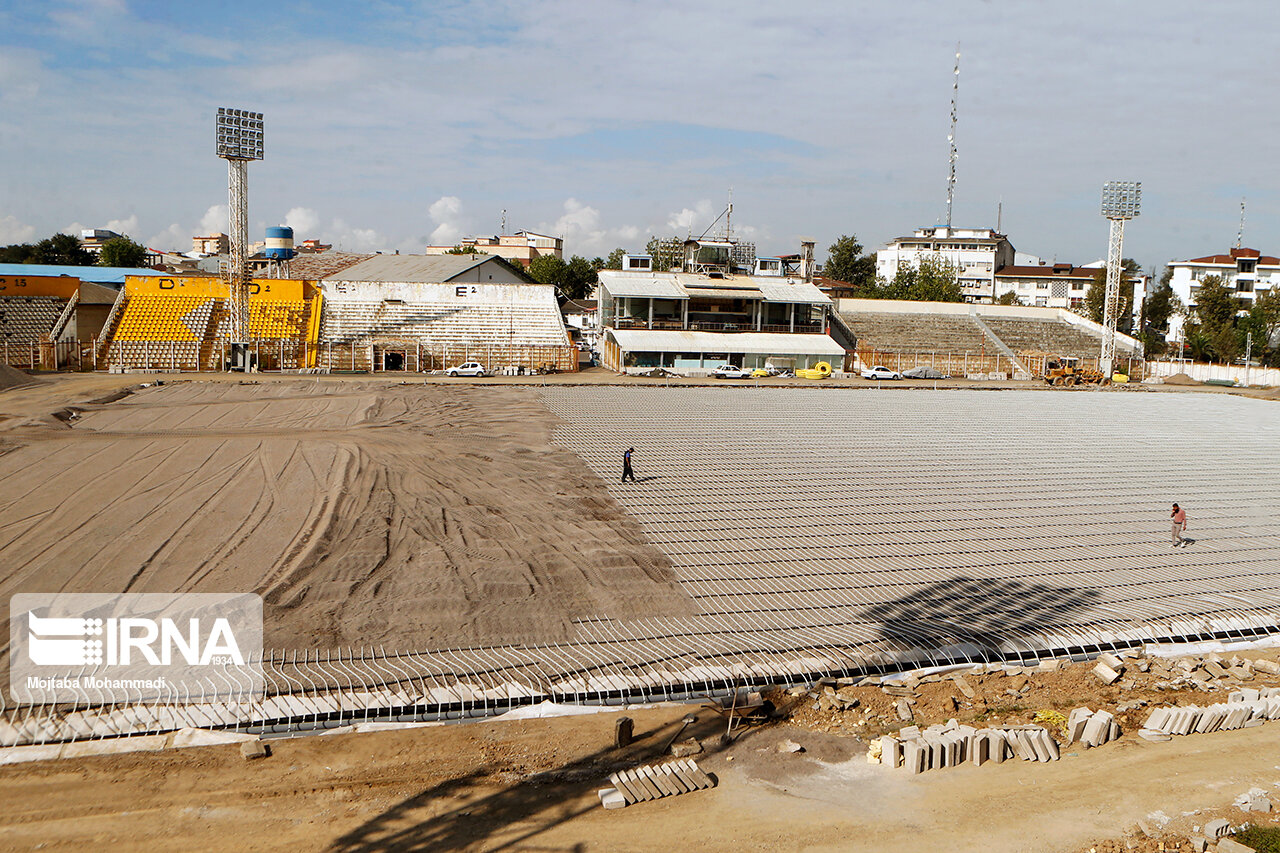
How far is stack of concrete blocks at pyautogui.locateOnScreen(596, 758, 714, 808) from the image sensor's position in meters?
8.46

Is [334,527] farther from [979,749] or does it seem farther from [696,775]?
[979,749]

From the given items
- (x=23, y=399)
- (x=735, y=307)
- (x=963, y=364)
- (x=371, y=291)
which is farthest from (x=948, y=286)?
(x=23, y=399)

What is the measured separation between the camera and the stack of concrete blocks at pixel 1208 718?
10102 mm

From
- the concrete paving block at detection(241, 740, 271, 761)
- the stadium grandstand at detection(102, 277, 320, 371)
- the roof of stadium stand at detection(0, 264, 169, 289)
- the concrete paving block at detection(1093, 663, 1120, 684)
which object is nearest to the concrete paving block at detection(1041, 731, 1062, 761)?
the concrete paving block at detection(1093, 663, 1120, 684)

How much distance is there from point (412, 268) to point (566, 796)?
66176 millimetres

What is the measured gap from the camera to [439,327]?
5266cm

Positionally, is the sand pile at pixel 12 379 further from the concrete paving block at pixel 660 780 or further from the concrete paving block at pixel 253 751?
the concrete paving block at pixel 660 780

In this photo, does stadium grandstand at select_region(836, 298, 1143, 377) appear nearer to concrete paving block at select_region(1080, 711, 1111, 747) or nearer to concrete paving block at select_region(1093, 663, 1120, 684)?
concrete paving block at select_region(1093, 663, 1120, 684)

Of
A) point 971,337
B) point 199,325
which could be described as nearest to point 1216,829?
point 199,325

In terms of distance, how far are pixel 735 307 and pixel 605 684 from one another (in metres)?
52.0

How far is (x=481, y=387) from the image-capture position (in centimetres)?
3788

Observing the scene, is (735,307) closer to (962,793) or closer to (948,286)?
(948,286)

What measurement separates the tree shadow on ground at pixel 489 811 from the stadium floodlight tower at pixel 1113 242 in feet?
187

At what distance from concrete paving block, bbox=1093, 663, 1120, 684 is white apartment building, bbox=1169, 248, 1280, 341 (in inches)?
3241
